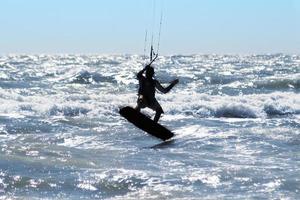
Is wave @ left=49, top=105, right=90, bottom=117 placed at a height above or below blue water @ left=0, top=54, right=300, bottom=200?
below

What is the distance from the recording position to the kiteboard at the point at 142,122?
15.4 m

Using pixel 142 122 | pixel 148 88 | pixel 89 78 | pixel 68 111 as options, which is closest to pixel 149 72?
pixel 148 88

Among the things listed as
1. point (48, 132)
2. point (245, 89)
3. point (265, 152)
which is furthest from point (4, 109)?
point (245, 89)

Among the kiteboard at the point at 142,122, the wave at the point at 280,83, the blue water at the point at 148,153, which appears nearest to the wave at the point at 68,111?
the blue water at the point at 148,153

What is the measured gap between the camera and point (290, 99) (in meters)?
32.8

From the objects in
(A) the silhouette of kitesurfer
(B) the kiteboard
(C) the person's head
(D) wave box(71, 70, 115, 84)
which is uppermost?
(C) the person's head

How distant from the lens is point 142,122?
1557cm

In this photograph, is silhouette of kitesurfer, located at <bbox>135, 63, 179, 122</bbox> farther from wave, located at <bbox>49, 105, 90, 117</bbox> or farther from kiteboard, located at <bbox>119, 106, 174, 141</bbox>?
wave, located at <bbox>49, 105, 90, 117</bbox>

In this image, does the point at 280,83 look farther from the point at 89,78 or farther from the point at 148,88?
the point at 148,88

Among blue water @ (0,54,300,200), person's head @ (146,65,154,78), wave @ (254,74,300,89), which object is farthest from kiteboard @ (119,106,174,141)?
wave @ (254,74,300,89)

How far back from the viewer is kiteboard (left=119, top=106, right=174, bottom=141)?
50.4 ft

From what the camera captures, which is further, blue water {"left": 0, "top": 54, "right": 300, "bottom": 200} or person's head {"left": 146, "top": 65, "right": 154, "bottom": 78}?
person's head {"left": 146, "top": 65, "right": 154, "bottom": 78}

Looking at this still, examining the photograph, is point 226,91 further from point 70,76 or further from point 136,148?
point 136,148

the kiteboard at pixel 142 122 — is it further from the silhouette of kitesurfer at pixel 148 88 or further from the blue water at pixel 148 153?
the blue water at pixel 148 153
